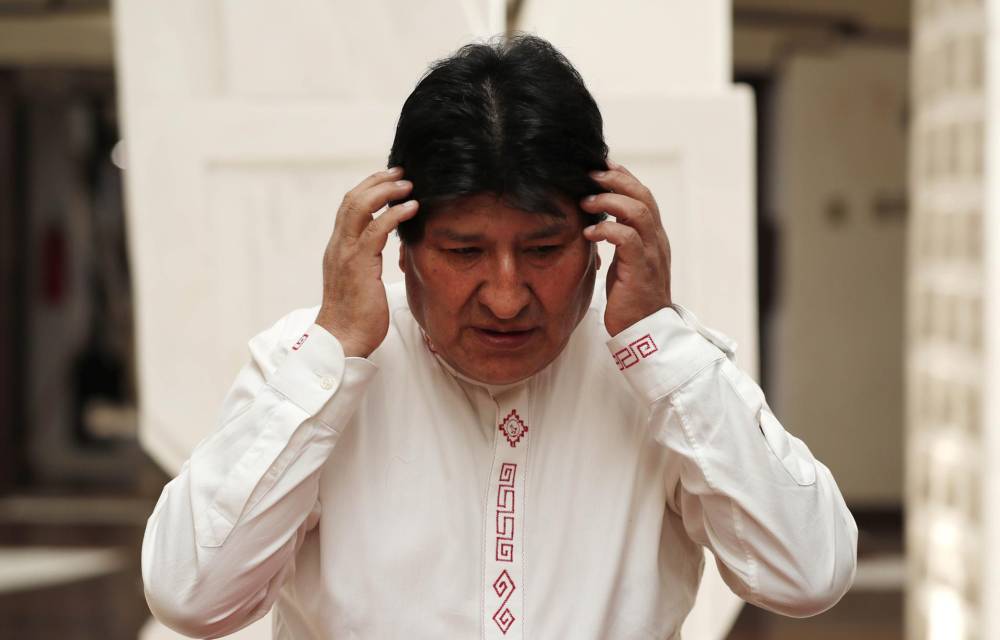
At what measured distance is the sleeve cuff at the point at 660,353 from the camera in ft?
4.76

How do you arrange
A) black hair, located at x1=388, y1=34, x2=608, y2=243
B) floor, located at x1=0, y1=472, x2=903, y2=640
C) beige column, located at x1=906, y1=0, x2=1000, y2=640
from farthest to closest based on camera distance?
floor, located at x1=0, y1=472, x2=903, y2=640, beige column, located at x1=906, y1=0, x2=1000, y2=640, black hair, located at x1=388, y1=34, x2=608, y2=243

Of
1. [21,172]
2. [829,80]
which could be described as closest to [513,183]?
[829,80]

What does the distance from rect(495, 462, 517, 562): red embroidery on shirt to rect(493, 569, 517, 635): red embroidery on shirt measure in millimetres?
23

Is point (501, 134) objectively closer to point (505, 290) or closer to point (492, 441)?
point (505, 290)

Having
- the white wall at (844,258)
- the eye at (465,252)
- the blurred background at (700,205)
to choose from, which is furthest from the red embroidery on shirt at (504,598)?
the white wall at (844,258)

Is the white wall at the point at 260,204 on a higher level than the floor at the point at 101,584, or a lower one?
higher

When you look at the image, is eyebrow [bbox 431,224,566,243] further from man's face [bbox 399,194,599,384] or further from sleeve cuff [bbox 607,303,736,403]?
sleeve cuff [bbox 607,303,736,403]

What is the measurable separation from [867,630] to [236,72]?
412 cm

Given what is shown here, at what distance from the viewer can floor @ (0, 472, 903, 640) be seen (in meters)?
5.37

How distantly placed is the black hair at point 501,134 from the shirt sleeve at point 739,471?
8.2 inches

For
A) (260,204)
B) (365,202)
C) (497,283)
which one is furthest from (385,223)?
Answer: (260,204)

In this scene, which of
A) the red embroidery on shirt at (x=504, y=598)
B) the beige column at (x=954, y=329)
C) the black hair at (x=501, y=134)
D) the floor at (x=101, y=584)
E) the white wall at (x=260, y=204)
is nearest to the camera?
the black hair at (x=501, y=134)

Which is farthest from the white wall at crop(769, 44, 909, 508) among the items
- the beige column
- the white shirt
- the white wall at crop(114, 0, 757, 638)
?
the white shirt

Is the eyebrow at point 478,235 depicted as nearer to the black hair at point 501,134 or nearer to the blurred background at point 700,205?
the black hair at point 501,134
